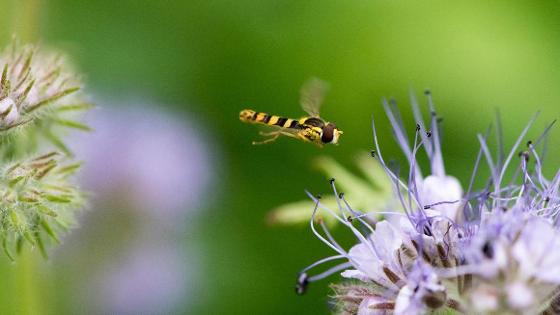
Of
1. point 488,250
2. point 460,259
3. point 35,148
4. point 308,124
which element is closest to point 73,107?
point 35,148

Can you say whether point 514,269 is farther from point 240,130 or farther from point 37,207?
point 240,130

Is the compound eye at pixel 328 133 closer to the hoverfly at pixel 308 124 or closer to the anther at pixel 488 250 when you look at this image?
the hoverfly at pixel 308 124

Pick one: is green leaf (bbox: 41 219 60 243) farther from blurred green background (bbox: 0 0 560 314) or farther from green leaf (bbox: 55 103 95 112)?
blurred green background (bbox: 0 0 560 314)

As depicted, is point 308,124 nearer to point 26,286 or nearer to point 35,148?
point 35,148

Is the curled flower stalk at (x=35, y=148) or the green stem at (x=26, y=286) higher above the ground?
the curled flower stalk at (x=35, y=148)

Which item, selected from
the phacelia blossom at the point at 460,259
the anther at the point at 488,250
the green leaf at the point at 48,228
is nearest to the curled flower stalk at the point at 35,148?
the green leaf at the point at 48,228

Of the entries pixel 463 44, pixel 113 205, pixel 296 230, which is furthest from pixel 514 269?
pixel 113 205

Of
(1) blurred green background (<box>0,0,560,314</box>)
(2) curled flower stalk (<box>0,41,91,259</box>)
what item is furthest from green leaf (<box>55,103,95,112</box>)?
(1) blurred green background (<box>0,0,560,314</box>)
